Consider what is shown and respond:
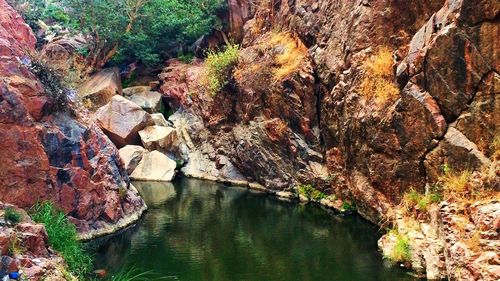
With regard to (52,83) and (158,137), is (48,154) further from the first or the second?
(158,137)

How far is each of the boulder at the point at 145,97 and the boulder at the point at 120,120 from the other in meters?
3.93

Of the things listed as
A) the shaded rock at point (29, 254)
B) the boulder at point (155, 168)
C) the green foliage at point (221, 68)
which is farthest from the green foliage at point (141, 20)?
the shaded rock at point (29, 254)

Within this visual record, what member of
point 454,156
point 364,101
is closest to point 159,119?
point 364,101

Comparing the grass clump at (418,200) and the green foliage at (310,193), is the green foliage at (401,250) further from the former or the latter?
the green foliage at (310,193)

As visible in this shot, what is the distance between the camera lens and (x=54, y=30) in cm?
4456

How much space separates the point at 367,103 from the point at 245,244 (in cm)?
758

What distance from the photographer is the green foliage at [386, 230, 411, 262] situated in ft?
48.1

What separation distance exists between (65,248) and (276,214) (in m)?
10.7

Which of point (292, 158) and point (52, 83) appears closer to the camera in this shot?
point (52, 83)

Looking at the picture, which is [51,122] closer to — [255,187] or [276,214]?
[276,214]

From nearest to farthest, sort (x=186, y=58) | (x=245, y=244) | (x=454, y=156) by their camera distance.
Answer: (x=454, y=156)
(x=245, y=244)
(x=186, y=58)

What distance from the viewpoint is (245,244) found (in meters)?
17.6

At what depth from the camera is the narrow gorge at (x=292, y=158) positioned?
1398 centimetres

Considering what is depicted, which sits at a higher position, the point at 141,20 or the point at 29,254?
the point at 141,20
